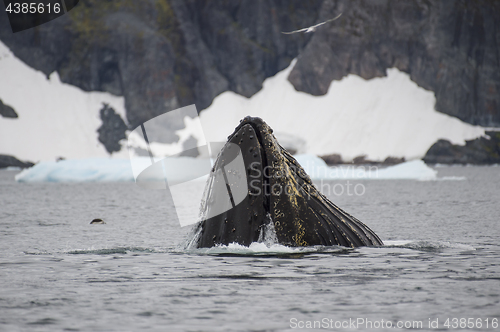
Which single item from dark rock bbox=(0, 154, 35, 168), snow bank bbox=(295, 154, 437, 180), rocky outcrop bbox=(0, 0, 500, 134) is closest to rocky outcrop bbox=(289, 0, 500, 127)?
rocky outcrop bbox=(0, 0, 500, 134)

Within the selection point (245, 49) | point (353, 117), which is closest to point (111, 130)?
point (245, 49)

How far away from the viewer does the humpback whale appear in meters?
7.38

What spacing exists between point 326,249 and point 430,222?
8954 mm

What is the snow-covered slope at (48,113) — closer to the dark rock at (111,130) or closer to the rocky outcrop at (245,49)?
the dark rock at (111,130)

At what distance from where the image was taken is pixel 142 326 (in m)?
5.12

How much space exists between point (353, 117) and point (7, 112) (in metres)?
55.9

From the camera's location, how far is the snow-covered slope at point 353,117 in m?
97.8

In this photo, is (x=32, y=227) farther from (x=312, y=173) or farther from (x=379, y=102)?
(x=379, y=102)

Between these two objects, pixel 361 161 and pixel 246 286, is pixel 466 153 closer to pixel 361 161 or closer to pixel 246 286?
pixel 361 161

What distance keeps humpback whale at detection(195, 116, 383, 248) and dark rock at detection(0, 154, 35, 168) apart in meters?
88.4

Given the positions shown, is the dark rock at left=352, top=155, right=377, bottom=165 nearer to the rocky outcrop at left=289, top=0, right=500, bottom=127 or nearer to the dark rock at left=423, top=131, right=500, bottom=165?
the dark rock at left=423, top=131, right=500, bottom=165

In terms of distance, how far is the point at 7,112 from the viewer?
98.4 m

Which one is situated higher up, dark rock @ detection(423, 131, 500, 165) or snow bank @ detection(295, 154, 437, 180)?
dark rock @ detection(423, 131, 500, 165)

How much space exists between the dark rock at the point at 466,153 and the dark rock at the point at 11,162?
196 feet
